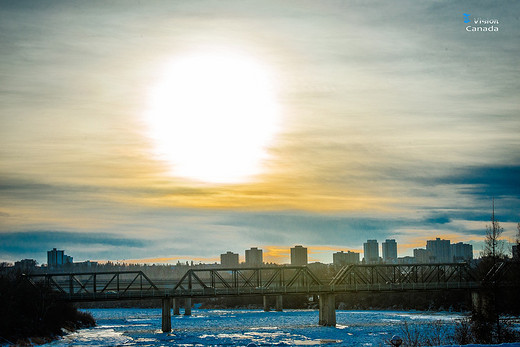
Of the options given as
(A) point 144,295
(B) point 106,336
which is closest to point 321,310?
(A) point 144,295

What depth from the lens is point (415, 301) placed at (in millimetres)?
170750

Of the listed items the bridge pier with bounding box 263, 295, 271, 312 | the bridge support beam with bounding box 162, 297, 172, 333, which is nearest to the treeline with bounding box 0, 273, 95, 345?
the bridge support beam with bounding box 162, 297, 172, 333

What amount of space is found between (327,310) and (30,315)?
51303mm

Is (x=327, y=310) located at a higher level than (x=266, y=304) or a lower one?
higher

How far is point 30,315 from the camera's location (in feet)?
299

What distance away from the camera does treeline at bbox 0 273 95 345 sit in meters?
78.1

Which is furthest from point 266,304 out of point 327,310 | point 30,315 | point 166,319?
point 30,315

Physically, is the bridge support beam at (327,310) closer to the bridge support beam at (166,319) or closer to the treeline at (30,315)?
the bridge support beam at (166,319)

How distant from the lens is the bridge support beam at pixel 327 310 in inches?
4515

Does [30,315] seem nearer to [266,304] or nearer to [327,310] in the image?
[327,310]

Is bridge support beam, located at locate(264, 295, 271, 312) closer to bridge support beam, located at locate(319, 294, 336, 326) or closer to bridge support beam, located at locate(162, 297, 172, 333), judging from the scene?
bridge support beam, located at locate(319, 294, 336, 326)

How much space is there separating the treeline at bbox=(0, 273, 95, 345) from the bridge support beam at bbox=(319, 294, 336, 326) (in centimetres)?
4289

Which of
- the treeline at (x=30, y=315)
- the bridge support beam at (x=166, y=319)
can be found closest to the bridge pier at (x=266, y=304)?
the bridge support beam at (x=166, y=319)

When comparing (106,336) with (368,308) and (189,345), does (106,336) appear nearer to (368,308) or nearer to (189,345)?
(189,345)
